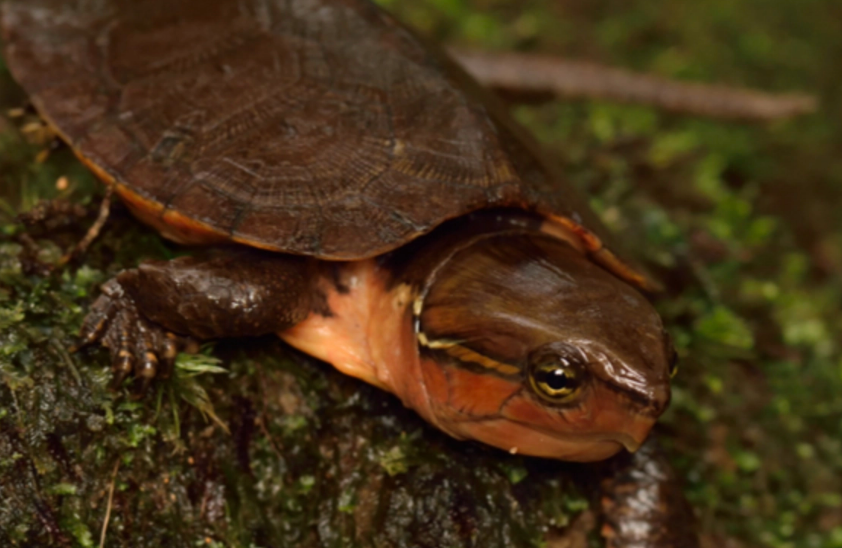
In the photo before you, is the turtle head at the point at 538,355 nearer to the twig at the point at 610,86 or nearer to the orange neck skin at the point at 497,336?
the orange neck skin at the point at 497,336

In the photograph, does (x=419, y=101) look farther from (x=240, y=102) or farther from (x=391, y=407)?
(x=391, y=407)

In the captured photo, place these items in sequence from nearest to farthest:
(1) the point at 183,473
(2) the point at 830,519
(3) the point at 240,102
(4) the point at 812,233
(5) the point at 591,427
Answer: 1. (5) the point at 591,427
2. (1) the point at 183,473
3. (3) the point at 240,102
4. (2) the point at 830,519
5. (4) the point at 812,233

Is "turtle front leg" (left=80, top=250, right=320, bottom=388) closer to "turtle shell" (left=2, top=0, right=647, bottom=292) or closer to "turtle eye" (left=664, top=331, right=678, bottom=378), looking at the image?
"turtle shell" (left=2, top=0, right=647, bottom=292)

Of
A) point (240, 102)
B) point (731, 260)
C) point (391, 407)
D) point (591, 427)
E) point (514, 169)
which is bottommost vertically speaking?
point (731, 260)

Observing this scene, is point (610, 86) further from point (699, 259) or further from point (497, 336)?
point (497, 336)

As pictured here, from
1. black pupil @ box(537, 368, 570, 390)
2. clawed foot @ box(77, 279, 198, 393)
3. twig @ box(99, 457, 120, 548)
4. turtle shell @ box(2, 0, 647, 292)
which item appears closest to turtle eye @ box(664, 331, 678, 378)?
black pupil @ box(537, 368, 570, 390)

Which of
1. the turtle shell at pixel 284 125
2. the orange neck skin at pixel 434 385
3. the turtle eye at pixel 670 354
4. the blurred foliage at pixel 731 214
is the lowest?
the blurred foliage at pixel 731 214

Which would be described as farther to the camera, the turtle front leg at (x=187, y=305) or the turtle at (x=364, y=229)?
the turtle front leg at (x=187, y=305)

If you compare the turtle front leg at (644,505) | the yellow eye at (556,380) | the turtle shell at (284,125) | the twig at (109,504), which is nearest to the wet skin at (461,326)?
the yellow eye at (556,380)

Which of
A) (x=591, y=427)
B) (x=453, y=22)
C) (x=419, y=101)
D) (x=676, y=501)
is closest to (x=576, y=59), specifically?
(x=453, y=22)
